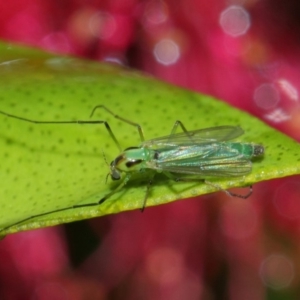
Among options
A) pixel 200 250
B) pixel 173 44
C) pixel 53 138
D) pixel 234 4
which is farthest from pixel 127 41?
pixel 53 138

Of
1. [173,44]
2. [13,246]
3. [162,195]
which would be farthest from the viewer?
[173,44]

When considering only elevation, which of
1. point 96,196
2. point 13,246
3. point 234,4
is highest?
point 234,4

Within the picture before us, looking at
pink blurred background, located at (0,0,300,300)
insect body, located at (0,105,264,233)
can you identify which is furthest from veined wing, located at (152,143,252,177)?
pink blurred background, located at (0,0,300,300)

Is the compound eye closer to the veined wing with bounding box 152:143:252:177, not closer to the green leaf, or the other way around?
the green leaf

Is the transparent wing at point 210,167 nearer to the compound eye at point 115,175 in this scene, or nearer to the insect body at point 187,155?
the insect body at point 187,155

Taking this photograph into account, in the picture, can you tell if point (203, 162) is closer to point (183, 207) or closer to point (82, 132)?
point (82, 132)

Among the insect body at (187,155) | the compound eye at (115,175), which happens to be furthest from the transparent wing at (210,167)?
the compound eye at (115,175)

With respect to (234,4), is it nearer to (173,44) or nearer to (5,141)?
(173,44)
